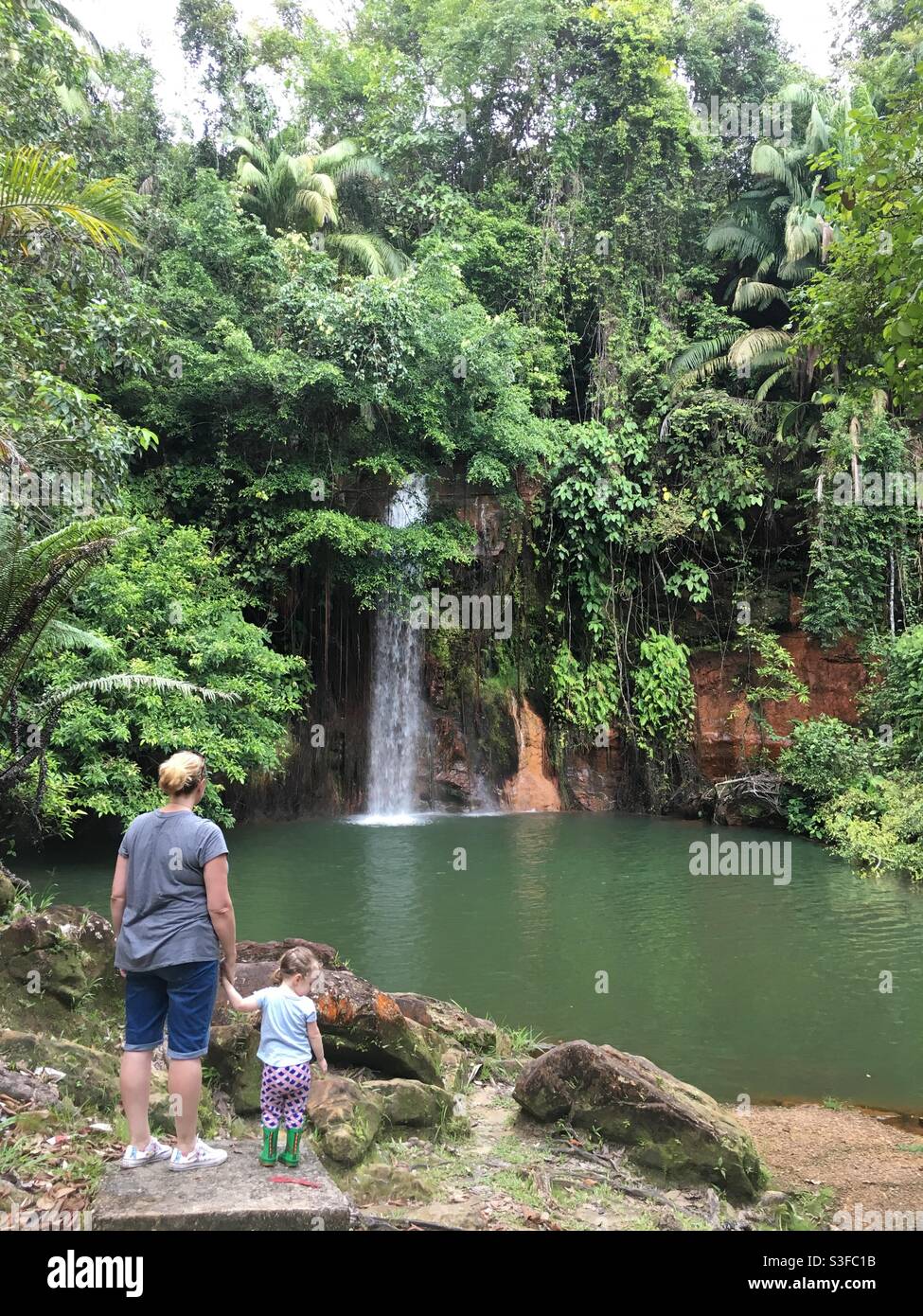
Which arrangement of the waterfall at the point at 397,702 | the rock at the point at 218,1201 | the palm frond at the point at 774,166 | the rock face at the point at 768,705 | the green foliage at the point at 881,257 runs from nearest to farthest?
the rock at the point at 218,1201
the green foliage at the point at 881,257
the rock face at the point at 768,705
the waterfall at the point at 397,702
the palm frond at the point at 774,166

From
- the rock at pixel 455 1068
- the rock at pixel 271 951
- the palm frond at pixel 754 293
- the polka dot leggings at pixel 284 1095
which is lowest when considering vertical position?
the rock at pixel 455 1068

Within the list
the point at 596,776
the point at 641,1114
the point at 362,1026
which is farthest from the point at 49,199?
the point at 596,776

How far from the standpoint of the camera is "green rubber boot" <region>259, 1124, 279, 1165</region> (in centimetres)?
361

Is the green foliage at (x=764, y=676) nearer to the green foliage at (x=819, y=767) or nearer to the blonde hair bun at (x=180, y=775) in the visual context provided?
the green foliage at (x=819, y=767)

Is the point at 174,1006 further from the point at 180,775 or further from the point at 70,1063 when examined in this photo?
the point at 70,1063

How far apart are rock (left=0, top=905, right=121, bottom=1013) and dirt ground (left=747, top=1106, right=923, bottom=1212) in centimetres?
399

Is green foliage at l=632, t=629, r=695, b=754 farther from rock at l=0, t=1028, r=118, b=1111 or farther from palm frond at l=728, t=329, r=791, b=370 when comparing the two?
rock at l=0, t=1028, r=118, b=1111

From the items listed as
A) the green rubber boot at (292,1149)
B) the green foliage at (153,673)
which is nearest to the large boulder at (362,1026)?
the green rubber boot at (292,1149)

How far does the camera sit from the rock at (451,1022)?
635 centimetres

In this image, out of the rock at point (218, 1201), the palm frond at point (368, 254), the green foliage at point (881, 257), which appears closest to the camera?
the rock at point (218, 1201)

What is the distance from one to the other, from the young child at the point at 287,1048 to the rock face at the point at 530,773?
15.5 meters

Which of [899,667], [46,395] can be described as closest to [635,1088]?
[46,395]

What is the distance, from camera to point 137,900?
3.54 m

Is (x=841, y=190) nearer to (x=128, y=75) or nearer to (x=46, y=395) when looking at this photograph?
(x=46, y=395)
